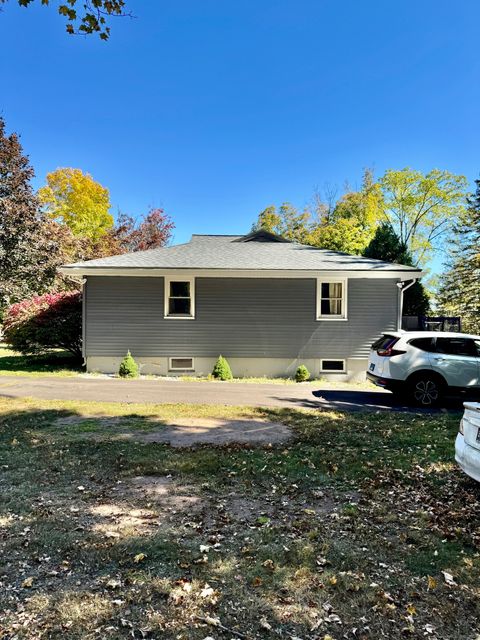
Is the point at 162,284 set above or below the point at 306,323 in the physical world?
above

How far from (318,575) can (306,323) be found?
1054 centimetres

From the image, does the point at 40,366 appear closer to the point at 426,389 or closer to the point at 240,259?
the point at 240,259

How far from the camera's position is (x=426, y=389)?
8.70 m

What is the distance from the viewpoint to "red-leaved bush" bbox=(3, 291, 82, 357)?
13.5 m

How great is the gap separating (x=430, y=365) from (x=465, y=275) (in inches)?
952

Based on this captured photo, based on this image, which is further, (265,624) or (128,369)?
(128,369)

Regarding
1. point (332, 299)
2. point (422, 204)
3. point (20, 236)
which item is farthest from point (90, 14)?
point (422, 204)

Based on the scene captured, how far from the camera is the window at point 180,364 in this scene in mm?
12906

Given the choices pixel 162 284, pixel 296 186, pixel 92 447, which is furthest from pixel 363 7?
pixel 296 186

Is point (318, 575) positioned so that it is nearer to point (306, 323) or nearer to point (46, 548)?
point (46, 548)

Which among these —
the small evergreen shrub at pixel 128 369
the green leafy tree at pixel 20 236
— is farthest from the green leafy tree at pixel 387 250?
the green leafy tree at pixel 20 236

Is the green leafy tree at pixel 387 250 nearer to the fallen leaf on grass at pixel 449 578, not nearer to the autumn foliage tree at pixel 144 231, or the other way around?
the autumn foliage tree at pixel 144 231

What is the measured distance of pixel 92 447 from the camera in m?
5.35

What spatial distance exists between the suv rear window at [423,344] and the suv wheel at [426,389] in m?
0.55
